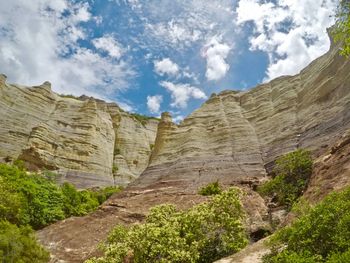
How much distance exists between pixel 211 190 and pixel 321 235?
16.9m

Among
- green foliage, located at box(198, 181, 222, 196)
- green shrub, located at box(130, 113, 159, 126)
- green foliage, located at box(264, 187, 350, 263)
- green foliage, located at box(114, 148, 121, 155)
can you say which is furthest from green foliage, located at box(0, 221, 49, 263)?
green shrub, located at box(130, 113, 159, 126)

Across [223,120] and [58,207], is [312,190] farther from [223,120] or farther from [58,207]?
[223,120]

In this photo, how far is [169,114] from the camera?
57.1 m

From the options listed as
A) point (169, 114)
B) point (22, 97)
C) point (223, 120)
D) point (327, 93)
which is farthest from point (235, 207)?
point (22, 97)

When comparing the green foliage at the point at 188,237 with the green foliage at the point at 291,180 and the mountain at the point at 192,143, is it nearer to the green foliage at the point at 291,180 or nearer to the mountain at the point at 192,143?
the mountain at the point at 192,143

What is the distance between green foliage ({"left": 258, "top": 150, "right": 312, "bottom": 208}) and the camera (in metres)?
24.3

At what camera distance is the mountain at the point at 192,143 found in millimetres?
24562

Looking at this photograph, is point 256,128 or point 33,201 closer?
point 33,201

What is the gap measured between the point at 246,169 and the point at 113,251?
1797 centimetres

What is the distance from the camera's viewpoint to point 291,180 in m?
25.9

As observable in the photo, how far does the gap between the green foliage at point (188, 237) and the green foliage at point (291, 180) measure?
20.9 feet

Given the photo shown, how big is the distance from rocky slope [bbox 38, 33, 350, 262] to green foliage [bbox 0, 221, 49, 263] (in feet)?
7.22

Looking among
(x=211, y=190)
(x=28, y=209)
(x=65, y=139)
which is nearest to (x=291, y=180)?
(x=211, y=190)

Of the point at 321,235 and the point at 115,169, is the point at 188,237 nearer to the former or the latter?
the point at 321,235
